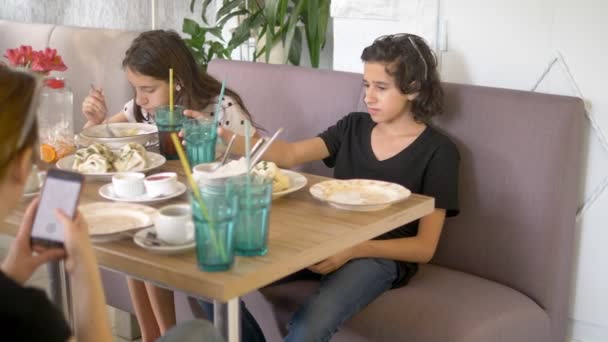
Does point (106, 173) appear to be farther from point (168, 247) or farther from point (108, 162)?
point (168, 247)

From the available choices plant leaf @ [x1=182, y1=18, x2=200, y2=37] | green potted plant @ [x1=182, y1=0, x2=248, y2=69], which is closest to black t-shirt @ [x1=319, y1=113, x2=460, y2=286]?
green potted plant @ [x1=182, y1=0, x2=248, y2=69]

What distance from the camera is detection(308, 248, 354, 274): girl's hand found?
190 cm

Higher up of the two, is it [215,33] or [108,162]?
[215,33]

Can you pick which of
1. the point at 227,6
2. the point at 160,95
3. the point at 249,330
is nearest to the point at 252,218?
the point at 249,330

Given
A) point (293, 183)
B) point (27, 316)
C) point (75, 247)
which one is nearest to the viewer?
point (27, 316)

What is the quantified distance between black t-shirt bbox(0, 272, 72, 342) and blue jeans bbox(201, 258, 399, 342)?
0.84 meters

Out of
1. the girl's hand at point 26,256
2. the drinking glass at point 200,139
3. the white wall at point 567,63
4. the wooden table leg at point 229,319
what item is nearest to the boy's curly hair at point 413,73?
the white wall at point 567,63

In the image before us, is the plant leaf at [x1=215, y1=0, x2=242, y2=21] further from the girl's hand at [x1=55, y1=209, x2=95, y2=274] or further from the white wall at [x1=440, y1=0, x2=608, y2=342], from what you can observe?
the girl's hand at [x1=55, y1=209, x2=95, y2=274]

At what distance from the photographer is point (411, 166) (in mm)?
2086

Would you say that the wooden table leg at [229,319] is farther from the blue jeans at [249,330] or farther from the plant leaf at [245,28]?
the plant leaf at [245,28]

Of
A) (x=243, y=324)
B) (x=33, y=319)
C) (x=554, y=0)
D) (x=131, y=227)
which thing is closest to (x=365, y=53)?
(x=554, y=0)

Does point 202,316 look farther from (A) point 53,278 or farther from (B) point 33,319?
(B) point 33,319

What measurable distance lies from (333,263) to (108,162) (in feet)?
1.76

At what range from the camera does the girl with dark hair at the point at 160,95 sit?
2268mm
